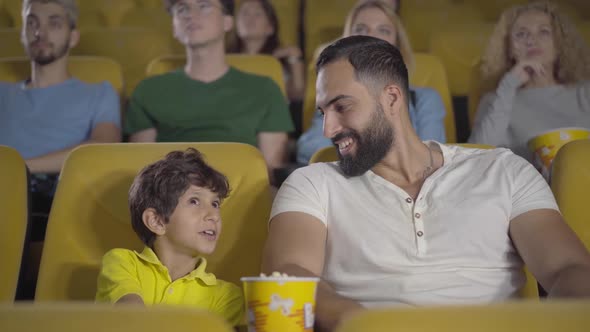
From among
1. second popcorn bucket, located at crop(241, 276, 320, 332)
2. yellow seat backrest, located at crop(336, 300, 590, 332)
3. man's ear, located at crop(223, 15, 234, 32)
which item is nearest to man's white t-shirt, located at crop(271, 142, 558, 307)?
second popcorn bucket, located at crop(241, 276, 320, 332)

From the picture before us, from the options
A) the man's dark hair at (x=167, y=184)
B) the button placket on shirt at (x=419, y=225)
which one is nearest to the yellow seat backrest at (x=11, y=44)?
the man's dark hair at (x=167, y=184)

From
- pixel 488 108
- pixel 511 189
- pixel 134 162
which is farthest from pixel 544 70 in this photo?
pixel 134 162

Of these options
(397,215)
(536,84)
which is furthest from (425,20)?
(397,215)

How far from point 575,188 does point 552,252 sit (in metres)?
0.25

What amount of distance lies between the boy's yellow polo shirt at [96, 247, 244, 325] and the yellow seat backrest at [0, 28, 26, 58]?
1.91 meters

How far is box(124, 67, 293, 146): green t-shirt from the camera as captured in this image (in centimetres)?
232

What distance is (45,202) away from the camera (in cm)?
202

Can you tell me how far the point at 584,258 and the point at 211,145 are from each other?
0.70 m

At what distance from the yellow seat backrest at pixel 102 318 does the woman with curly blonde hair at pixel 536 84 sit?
70.0 inches

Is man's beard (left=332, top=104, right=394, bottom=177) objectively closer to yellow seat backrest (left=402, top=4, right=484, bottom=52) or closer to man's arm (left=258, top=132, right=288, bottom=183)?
man's arm (left=258, top=132, right=288, bottom=183)

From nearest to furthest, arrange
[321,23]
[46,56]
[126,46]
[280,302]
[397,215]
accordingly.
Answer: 1. [280,302]
2. [397,215]
3. [46,56]
4. [126,46]
5. [321,23]

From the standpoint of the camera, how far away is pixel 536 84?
2420 mm

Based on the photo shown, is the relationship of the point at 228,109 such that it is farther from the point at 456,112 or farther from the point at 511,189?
the point at 511,189

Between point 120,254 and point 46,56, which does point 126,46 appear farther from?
point 120,254
